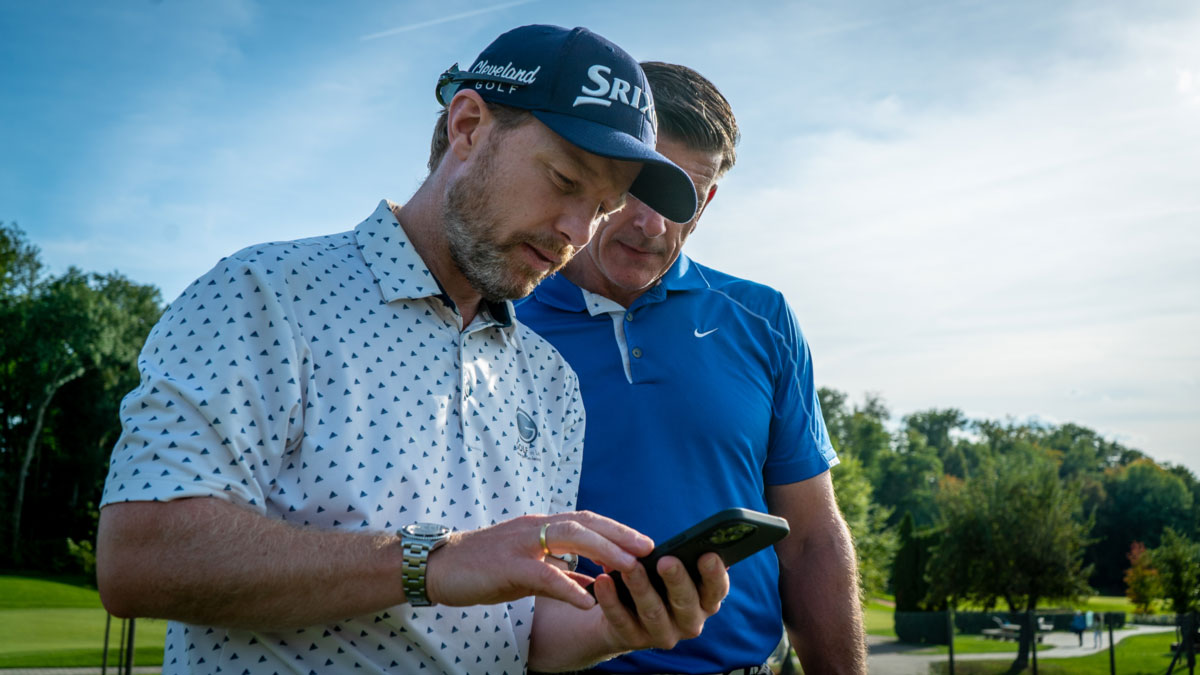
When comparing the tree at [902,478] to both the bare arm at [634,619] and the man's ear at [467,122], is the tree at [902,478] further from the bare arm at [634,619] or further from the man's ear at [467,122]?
the man's ear at [467,122]

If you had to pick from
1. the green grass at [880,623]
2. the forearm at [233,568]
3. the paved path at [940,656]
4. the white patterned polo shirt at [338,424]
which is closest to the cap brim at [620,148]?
the white patterned polo shirt at [338,424]

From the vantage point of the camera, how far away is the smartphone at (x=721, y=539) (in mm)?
1620

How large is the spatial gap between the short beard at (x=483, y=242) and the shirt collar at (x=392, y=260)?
91mm

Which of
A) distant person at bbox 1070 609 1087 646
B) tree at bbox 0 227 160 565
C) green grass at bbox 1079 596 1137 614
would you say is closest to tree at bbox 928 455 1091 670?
distant person at bbox 1070 609 1087 646

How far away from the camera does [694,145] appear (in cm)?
319

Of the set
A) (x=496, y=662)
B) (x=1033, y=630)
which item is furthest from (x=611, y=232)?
(x=1033, y=630)

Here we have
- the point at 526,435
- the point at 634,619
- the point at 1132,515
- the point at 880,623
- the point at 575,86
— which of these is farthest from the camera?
the point at 1132,515

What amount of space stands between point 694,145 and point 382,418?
167 centimetres

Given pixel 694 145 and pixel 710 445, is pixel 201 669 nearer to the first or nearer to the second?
pixel 710 445

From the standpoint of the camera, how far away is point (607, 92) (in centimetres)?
221

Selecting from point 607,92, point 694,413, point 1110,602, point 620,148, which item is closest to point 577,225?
point 620,148

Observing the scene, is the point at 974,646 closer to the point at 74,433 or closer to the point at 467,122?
the point at 467,122

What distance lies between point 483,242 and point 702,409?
1.14m

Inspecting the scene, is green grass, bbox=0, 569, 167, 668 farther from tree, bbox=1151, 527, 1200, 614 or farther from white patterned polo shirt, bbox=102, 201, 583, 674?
tree, bbox=1151, 527, 1200, 614
